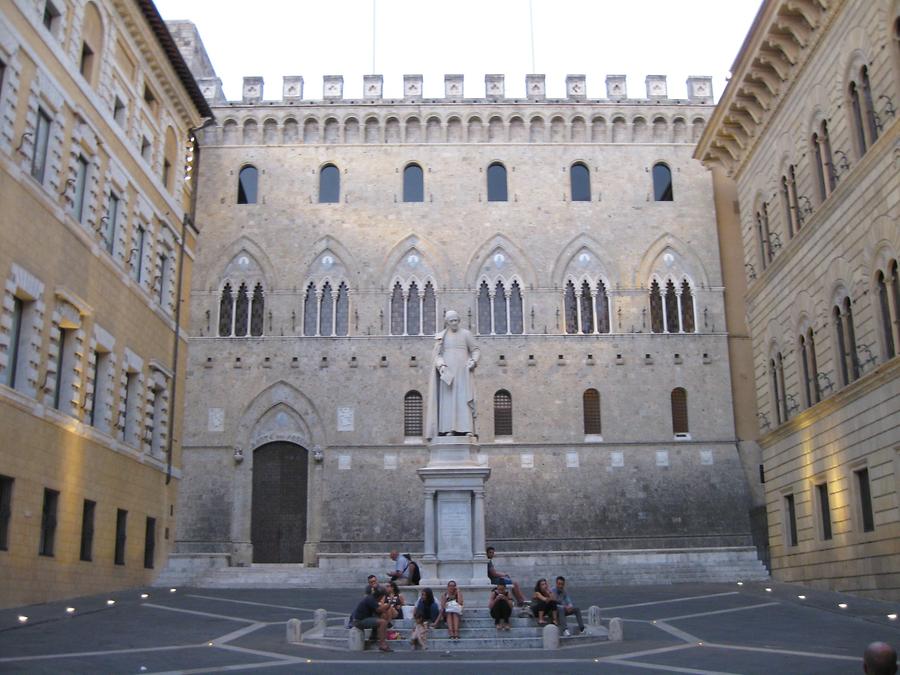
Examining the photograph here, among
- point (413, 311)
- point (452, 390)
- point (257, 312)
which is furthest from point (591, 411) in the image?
point (452, 390)

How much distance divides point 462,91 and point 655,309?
9798 mm

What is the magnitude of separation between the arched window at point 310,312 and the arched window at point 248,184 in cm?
376

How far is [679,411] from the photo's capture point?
31500mm

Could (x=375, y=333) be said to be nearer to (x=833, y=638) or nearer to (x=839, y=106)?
(x=839, y=106)

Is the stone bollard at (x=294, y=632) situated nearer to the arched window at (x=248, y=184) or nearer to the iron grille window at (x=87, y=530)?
the iron grille window at (x=87, y=530)

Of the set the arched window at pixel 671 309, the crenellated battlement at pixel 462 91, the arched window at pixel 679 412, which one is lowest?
the arched window at pixel 679 412

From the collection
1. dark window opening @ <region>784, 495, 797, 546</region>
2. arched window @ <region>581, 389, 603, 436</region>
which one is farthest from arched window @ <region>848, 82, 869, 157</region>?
arched window @ <region>581, 389, 603, 436</region>

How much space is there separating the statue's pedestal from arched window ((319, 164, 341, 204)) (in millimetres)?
18770

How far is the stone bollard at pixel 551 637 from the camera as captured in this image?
13.9 m

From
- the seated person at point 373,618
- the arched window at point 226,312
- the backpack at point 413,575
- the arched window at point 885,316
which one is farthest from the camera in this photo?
the arched window at point 226,312

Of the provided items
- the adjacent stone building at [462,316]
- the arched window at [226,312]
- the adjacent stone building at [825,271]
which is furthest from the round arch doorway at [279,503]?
the adjacent stone building at [825,271]

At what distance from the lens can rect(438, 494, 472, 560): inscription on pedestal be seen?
1596 cm

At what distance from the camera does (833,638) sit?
14430 mm

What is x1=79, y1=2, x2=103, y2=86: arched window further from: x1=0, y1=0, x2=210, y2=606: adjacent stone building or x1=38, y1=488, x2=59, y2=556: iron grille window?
x1=38, y1=488, x2=59, y2=556: iron grille window
